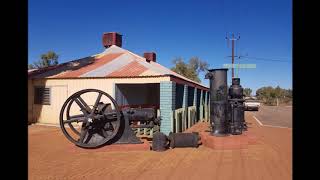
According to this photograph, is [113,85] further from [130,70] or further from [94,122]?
[94,122]

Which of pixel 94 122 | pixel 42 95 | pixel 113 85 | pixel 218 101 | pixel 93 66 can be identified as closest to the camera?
pixel 94 122

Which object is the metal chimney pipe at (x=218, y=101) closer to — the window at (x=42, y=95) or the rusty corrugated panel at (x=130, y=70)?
the rusty corrugated panel at (x=130, y=70)

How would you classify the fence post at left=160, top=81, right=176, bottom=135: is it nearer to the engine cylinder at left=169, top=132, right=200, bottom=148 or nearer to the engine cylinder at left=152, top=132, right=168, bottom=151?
the engine cylinder at left=169, top=132, right=200, bottom=148

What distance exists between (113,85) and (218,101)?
230 inches

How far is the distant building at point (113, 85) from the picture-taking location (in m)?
13.3

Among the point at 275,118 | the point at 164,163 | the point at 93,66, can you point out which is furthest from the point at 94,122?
the point at 275,118

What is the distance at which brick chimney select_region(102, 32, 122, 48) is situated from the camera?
22984 millimetres

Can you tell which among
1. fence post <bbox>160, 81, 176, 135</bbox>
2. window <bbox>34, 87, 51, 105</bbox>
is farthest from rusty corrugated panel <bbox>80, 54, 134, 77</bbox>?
fence post <bbox>160, 81, 176, 135</bbox>

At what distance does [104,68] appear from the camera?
1677 centimetres

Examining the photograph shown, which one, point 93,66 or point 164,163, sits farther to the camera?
point 93,66

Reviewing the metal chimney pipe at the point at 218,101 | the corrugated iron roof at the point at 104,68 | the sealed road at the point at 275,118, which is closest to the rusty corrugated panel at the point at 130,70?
the corrugated iron roof at the point at 104,68

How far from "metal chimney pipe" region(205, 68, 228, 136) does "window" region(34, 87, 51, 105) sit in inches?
353
